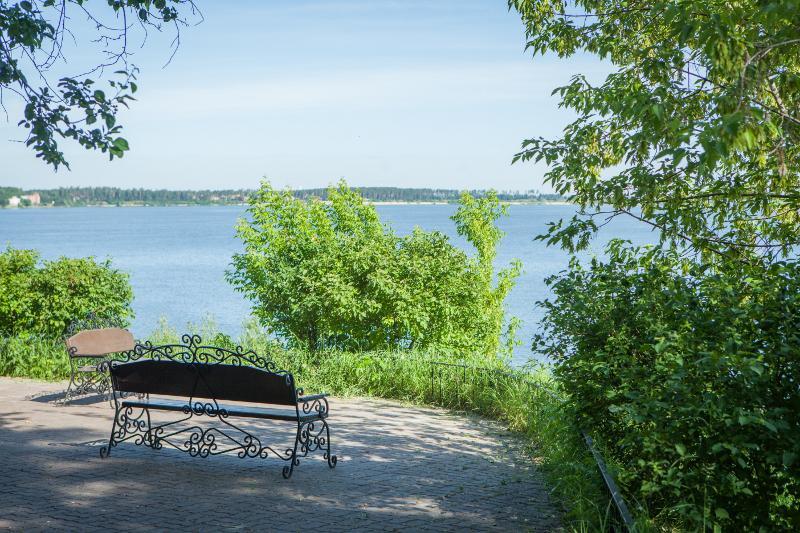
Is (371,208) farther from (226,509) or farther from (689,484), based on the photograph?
(689,484)

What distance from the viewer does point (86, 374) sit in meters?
12.4

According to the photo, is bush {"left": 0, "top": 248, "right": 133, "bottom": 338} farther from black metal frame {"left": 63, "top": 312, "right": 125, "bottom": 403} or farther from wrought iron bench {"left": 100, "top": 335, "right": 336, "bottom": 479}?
wrought iron bench {"left": 100, "top": 335, "right": 336, "bottom": 479}

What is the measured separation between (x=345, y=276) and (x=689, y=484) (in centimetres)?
1029

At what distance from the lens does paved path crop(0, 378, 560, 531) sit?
19.2ft

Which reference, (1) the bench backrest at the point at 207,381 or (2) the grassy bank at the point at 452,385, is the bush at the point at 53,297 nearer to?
(2) the grassy bank at the point at 452,385

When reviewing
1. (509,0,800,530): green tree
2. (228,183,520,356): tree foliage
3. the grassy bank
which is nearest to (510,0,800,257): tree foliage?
(509,0,800,530): green tree

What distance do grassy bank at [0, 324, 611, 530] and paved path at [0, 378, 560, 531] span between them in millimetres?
281

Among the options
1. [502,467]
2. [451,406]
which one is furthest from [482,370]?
[502,467]

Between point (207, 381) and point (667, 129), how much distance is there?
454 cm

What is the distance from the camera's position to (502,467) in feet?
25.2

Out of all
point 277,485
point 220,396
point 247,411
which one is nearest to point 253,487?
point 277,485

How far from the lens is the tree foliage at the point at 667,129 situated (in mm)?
5938

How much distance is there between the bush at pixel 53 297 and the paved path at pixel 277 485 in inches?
193

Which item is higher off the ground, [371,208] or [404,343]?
[371,208]
